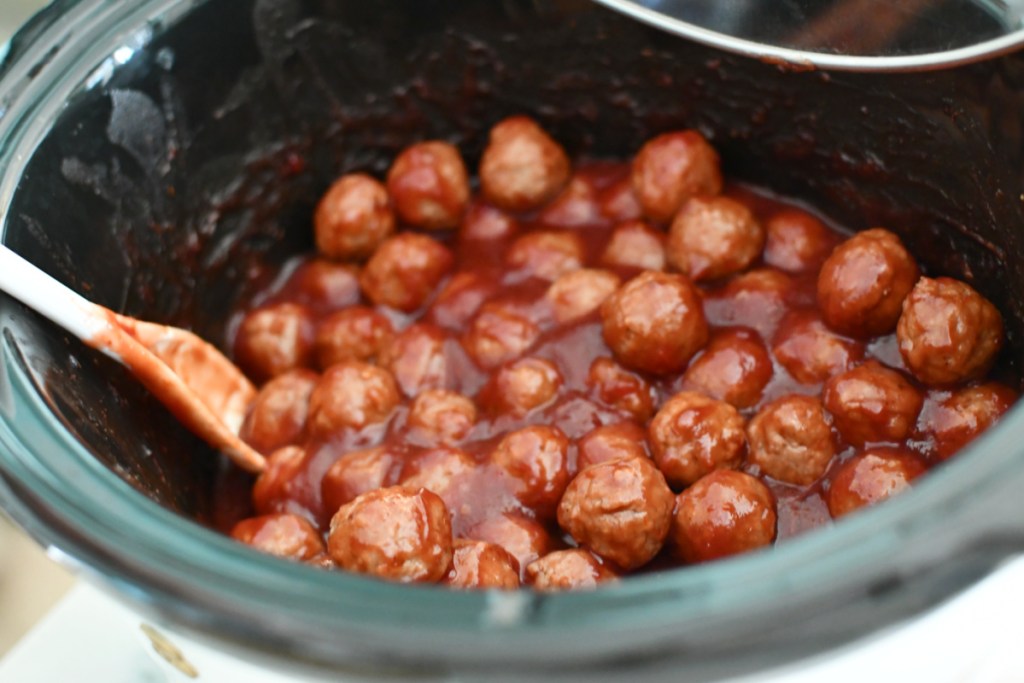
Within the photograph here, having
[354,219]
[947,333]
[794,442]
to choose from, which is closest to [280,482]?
[354,219]

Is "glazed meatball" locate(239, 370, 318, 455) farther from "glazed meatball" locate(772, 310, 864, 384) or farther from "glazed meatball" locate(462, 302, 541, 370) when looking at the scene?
"glazed meatball" locate(772, 310, 864, 384)

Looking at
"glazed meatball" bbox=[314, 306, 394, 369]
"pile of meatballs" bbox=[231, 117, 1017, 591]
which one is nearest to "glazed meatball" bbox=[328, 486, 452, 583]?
"pile of meatballs" bbox=[231, 117, 1017, 591]

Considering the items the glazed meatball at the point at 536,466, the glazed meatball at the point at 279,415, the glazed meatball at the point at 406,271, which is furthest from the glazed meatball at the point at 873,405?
the glazed meatball at the point at 279,415

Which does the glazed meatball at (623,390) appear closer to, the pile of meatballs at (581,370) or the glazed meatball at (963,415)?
the pile of meatballs at (581,370)

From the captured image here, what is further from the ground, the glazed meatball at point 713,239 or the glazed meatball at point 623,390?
the glazed meatball at point 713,239

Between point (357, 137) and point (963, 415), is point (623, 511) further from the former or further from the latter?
point (357, 137)

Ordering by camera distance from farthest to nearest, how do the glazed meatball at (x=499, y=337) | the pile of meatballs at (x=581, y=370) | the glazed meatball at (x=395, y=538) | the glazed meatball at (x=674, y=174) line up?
the glazed meatball at (x=674, y=174) → the glazed meatball at (x=499, y=337) → the pile of meatballs at (x=581, y=370) → the glazed meatball at (x=395, y=538)
